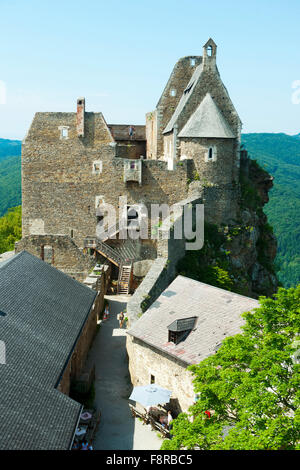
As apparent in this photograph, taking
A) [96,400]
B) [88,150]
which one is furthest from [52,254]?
[96,400]

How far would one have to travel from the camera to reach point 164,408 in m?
18.4

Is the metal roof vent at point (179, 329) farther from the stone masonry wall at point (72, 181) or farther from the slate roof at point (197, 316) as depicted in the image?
the stone masonry wall at point (72, 181)

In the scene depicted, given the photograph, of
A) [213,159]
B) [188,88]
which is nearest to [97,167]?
[213,159]

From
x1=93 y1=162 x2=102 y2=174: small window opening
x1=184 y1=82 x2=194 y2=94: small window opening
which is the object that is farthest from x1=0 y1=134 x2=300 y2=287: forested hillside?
x1=93 y1=162 x2=102 y2=174: small window opening

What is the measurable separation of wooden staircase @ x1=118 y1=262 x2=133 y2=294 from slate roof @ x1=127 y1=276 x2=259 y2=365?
10126 mm

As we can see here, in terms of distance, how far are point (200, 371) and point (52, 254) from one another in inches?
753

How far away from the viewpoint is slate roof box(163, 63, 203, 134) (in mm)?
33656

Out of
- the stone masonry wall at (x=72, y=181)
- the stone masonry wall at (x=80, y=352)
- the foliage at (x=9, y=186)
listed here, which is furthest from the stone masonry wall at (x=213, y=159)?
the foliage at (x=9, y=186)

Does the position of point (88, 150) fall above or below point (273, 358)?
above

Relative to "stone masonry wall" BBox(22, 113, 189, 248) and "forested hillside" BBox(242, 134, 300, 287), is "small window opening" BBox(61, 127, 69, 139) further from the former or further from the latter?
"forested hillside" BBox(242, 134, 300, 287)

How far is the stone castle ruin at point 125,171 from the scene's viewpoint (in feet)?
107

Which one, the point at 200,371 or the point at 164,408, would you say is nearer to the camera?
the point at 200,371

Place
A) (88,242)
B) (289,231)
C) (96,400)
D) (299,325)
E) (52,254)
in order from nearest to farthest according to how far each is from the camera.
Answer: (299,325) → (96,400) → (52,254) → (88,242) → (289,231)

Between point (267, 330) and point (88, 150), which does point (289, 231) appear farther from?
point (267, 330)
